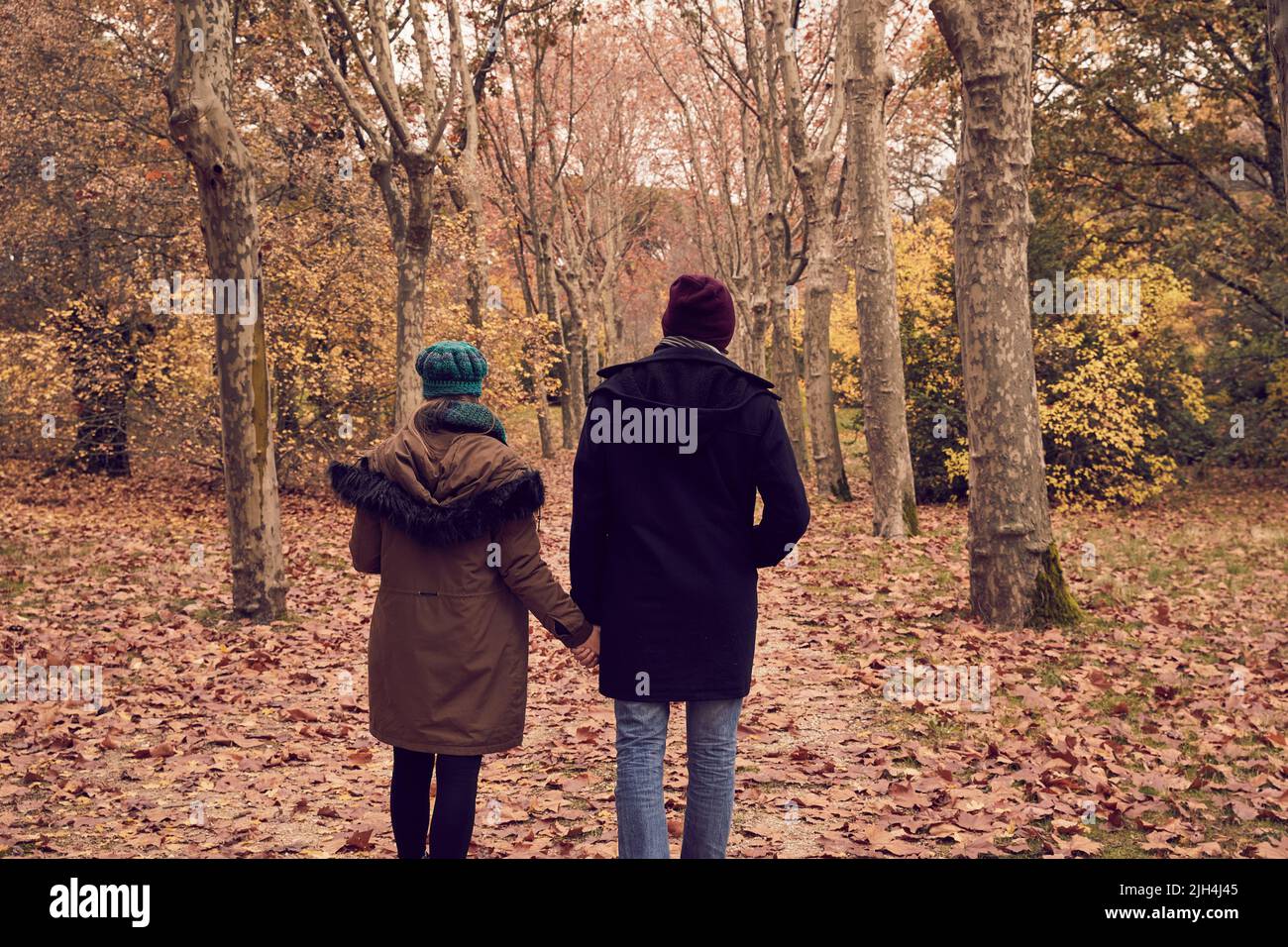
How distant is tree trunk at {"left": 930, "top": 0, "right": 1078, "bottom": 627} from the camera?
872 centimetres

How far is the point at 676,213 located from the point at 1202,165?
26.8m

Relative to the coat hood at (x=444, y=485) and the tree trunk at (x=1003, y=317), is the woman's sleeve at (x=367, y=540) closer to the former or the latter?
the coat hood at (x=444, y=485)

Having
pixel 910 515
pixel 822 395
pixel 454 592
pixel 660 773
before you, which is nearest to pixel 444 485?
pixel 454 592

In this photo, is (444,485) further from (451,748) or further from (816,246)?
(816,246)

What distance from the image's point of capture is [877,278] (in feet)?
46.1

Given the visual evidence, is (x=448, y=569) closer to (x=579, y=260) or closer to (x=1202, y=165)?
(x=1202, y=165)

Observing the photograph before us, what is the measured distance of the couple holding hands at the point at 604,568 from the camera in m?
3.64

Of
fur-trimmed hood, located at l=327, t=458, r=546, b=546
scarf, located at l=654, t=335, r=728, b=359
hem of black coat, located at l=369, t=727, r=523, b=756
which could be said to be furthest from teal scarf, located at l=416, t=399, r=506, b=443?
hem of black coat, located at l=369, t=727, r=523, b=756

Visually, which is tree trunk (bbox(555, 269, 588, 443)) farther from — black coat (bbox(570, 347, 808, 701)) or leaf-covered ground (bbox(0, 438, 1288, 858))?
black coat (bbox(570, 347, 808, 701))

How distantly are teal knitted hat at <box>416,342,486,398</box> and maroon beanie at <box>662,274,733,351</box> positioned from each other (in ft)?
2.45

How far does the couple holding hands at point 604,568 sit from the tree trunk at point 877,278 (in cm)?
1057

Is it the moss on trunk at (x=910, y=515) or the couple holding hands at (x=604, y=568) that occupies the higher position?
the couple holding hands at (x=604, y=568)

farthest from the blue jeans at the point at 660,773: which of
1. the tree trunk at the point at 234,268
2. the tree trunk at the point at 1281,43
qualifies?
the tree trunk at the point at 234,268
